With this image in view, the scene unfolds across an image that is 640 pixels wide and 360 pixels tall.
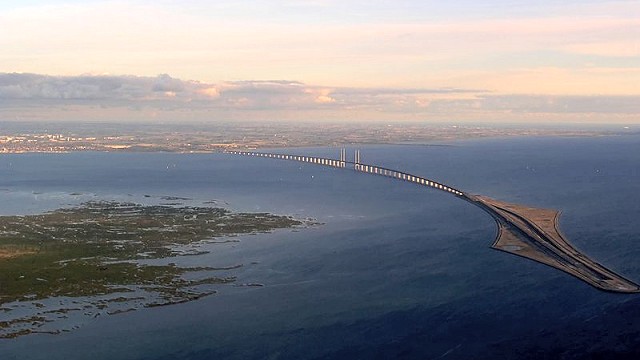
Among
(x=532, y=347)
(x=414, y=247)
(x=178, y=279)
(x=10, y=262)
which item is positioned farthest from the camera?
(x=414, y=247)

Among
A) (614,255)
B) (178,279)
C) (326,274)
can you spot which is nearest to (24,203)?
(178,279)

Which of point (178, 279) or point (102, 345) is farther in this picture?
point (178, 279)

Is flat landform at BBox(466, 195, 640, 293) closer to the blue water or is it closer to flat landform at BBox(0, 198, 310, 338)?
the blue water

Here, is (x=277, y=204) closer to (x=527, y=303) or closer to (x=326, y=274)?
(x=326, y=274)

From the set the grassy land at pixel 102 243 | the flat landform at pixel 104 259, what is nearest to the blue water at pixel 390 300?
the flat landform at pixel 104 259

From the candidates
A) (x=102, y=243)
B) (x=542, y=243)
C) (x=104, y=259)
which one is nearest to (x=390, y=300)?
(x=542, y=243)
